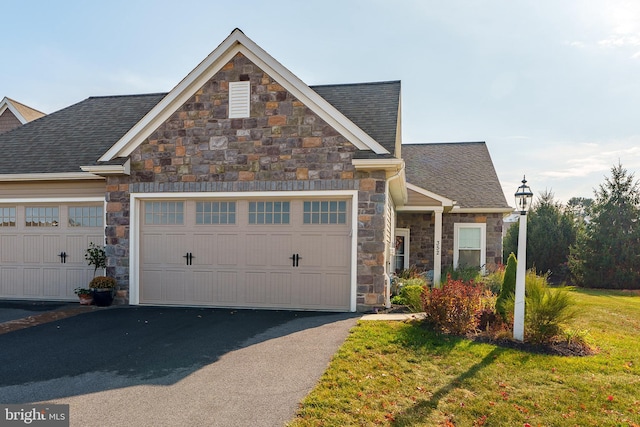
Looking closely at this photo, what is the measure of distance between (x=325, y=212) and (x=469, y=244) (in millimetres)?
8385

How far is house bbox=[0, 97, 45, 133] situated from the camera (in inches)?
628

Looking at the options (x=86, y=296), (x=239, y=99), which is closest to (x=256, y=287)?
(x=86, y=296)

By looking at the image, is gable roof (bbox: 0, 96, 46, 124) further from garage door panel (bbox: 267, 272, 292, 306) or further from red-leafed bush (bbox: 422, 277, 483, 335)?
red-leafed bush (bbox: 422, 277, 483, 335)

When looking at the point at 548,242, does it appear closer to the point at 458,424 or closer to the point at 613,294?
the point at 613,294

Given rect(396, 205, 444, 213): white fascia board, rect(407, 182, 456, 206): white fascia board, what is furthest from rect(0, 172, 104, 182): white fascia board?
rect(407, 182, 456, 206): white fascia board

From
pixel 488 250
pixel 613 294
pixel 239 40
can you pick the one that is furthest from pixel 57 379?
pixel 613 294

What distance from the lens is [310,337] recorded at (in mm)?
7047

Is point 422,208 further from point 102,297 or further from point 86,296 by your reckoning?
point 86,296

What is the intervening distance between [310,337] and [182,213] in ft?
16.0

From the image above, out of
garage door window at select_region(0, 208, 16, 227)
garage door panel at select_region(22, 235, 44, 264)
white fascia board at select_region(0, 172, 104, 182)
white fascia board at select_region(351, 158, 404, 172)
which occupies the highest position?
white fascia board at select_region(351, 158, 404, 172)

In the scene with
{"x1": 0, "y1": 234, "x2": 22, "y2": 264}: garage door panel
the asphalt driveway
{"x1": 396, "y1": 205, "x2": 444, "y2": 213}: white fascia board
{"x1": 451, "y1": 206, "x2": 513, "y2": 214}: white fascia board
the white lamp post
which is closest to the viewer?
the asphalt driveway

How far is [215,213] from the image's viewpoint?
1004 cm

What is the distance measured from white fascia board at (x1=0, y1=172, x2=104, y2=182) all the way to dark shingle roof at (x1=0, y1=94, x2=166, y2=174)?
14 centimetres

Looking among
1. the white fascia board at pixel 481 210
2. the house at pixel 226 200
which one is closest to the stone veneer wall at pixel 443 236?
the white fascia board at pixel 481 210
